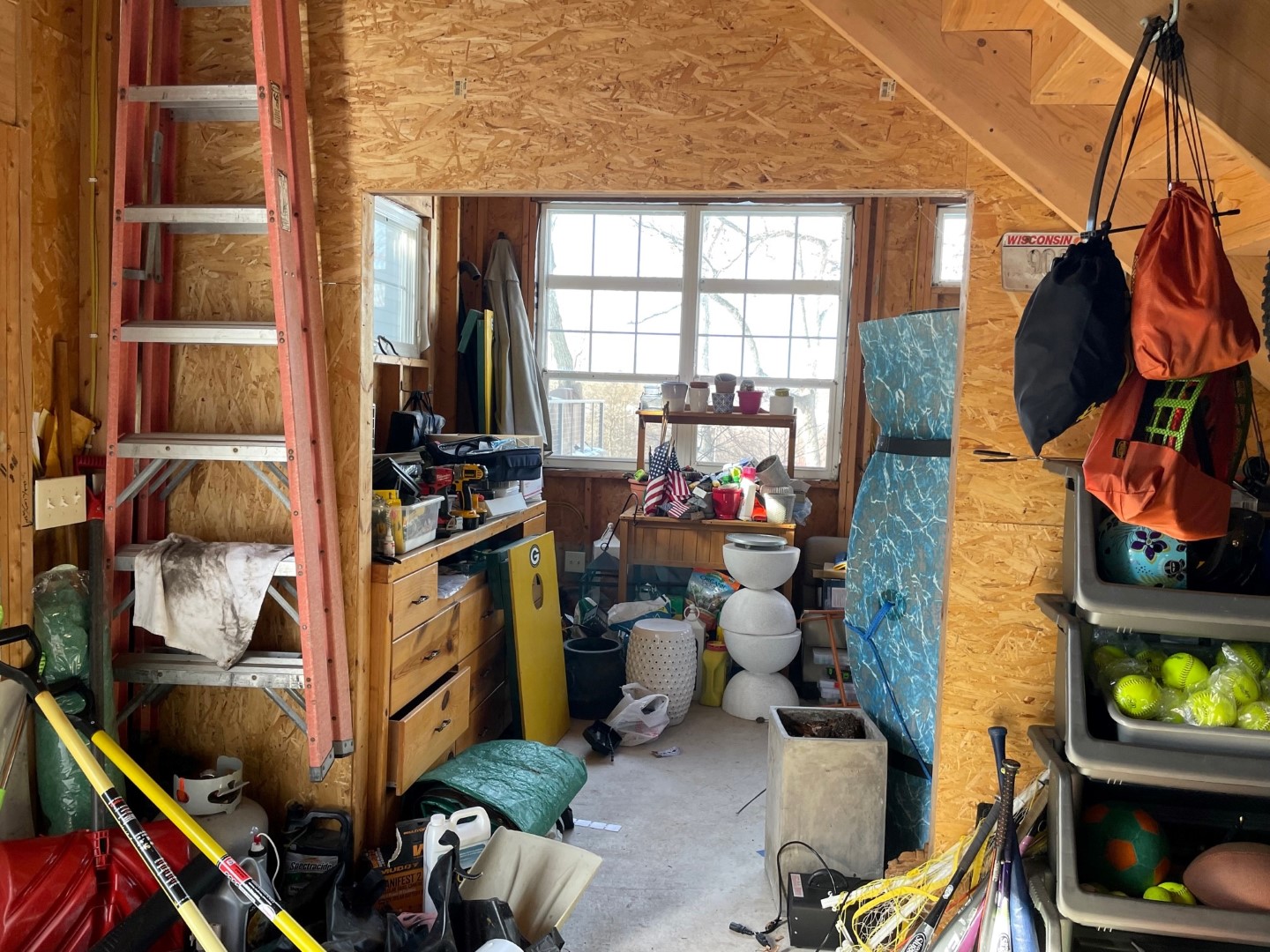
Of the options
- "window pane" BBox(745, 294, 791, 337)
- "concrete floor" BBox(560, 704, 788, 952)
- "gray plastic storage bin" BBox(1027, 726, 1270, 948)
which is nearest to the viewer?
"gray plastic storage bin" BBox(1027, 726, 1270, 948)

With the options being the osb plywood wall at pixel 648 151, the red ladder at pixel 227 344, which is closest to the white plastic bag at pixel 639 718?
the red ladder at pixel 227 344

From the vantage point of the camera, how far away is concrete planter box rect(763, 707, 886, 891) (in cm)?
268

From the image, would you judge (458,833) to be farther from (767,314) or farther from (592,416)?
(767,314)

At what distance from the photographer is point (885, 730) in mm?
2910

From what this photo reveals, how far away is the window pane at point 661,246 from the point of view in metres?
5.31

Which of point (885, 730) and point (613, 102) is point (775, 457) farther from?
point (613, 102)

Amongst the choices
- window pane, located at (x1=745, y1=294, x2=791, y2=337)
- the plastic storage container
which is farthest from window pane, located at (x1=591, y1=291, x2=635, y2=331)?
the plastic storage container

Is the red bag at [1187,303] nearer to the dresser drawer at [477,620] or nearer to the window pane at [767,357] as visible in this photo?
the dresser drawer at [477,620]

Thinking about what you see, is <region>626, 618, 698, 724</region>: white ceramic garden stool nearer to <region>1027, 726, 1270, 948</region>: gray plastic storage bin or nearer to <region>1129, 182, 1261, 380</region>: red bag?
<region>1027, 726, 1270, 948</region>: gray plastic storage bin

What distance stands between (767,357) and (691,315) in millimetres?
506

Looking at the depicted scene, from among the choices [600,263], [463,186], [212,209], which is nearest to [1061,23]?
[463,186]

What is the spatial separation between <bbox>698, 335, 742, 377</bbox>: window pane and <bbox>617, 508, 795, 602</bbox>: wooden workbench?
3.74ft

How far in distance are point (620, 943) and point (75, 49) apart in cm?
273

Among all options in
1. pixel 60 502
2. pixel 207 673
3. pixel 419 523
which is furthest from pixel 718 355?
pixel 60 502
